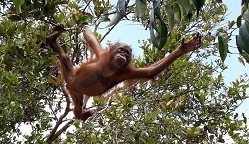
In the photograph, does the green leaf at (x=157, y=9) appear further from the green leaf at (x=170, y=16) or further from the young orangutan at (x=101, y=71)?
the young orangutan at (x=101, y=71)

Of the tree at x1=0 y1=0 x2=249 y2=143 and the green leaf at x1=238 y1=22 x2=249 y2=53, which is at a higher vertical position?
the tree at x1=0 y1=0 x2=249 y2=143

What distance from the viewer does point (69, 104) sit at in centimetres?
516

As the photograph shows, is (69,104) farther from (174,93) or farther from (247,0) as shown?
(247,0)

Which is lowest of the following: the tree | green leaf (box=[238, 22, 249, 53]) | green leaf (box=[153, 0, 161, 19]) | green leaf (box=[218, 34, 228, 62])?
green leaf (box=[238, 22, 249, 53])

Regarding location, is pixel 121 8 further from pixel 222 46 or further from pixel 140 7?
pixel 222 46

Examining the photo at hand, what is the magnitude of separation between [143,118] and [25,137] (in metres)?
1.62

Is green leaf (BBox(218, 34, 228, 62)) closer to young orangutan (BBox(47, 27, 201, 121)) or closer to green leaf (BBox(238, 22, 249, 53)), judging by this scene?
green leaf (BBox(238, 22, 249, 53))

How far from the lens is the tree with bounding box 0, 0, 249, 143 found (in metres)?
3.40

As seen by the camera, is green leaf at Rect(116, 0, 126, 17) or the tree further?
the tree

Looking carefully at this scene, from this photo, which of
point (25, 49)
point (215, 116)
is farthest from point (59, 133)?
point (25, 49)

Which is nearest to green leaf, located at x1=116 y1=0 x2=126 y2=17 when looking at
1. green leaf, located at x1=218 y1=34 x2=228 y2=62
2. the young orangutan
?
green leaf, located at x1=218 y1=34 x2=228 y2=62

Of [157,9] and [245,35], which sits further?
[157,9]

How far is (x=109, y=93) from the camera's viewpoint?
486cm

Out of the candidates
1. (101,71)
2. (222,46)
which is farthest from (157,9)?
(101,71)
